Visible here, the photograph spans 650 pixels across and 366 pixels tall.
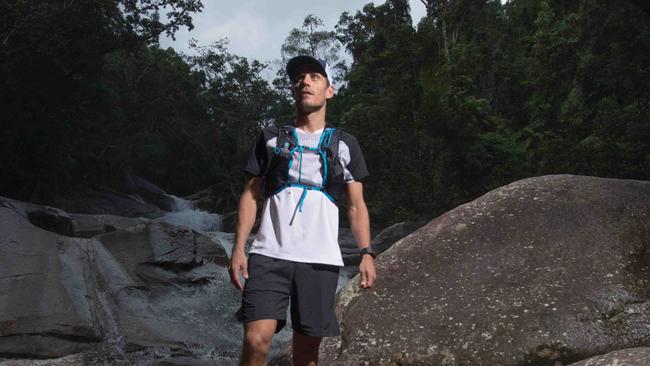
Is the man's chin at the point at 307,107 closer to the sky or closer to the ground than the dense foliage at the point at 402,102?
closer to the ground

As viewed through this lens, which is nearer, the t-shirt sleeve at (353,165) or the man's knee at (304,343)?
the man's knee at (304,343)

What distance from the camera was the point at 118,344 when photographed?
7484 millimetres

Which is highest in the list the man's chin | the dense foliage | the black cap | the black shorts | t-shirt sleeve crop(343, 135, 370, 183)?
the dense foliage

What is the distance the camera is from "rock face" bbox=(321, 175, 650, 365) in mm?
4449

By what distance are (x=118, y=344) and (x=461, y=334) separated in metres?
4.68

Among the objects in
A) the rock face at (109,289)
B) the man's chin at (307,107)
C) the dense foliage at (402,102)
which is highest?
the dense foliage at (402,102)

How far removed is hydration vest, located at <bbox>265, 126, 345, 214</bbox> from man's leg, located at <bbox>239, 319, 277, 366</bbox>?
483 millimetres

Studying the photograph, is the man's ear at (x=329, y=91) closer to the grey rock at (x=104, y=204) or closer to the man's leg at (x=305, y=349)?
the man's leg at (x=305, y=349)

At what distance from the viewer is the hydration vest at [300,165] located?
8.17 ft

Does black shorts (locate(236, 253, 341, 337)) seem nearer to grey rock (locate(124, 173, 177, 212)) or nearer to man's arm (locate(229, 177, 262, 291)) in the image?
man's arm (locate(229, 177, 262, 291))

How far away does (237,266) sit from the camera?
240 centimetres

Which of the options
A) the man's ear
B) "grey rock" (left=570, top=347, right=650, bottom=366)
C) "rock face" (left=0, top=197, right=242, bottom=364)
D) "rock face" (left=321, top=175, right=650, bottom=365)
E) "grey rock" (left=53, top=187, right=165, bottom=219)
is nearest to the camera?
the man's ear

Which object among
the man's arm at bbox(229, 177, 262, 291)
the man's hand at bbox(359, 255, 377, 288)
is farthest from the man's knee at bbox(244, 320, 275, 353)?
the man's hand at bbox(359, 255, 377, 288)

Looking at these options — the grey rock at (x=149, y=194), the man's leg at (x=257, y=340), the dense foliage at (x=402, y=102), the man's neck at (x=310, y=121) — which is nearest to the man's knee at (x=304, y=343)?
the man's leg at (x=257, y=340)
